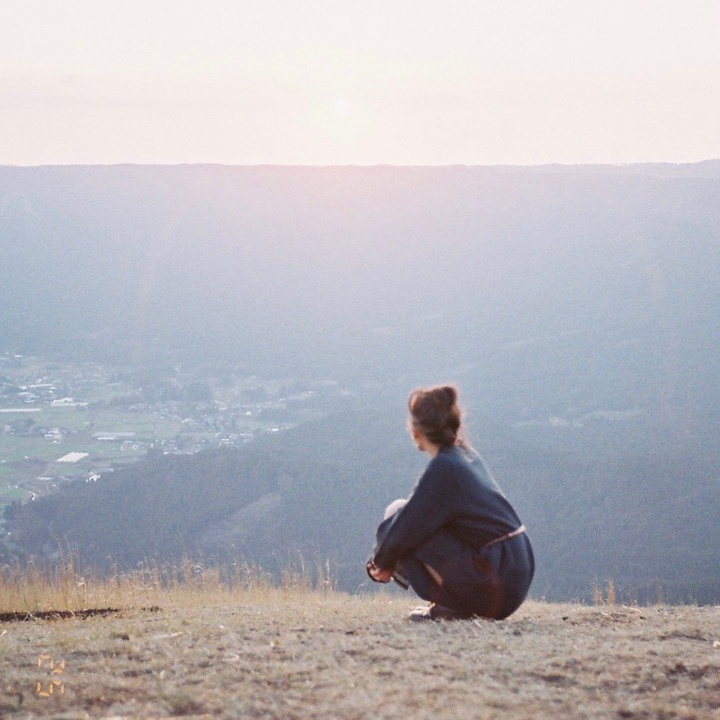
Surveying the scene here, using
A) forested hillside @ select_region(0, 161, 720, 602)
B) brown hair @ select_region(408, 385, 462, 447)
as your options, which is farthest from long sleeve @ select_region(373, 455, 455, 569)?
forested hillside @ select_region(0, 161, 720, 602)

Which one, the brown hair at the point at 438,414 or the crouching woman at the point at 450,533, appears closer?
the crouching woman at the point at 450,533

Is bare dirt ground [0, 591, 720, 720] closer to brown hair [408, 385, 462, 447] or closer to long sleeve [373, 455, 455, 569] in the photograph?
long sleeve [373, 455, 455, 569]

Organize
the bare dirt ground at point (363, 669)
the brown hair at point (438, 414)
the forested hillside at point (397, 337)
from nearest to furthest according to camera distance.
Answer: the bare dirt ground at point (363, 669)
the brown hair at point (438, 414)
the forested hillside at point (397, 337)

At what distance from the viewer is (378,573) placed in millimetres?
6258

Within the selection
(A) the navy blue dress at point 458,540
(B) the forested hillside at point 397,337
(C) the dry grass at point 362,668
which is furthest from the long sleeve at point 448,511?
(B) the forested hillside at point 397,337

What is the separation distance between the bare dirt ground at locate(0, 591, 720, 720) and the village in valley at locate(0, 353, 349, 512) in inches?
1580

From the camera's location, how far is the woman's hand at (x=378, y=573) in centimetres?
623

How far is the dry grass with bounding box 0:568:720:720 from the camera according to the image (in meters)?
4.25

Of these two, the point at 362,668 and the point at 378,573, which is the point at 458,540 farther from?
the point at 362,668

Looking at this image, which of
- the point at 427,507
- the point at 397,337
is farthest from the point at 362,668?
the point at 397,337

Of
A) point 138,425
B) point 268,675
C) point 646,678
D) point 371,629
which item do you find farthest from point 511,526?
point 138,425

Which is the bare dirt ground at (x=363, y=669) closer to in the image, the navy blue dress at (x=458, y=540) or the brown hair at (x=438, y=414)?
the navy blue dress at (x=458, y=540)

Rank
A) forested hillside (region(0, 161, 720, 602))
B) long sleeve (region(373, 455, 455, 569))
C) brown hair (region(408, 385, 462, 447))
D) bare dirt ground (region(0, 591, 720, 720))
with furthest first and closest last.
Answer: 1. forested hillside (region(0, 161, 720, 602))
2. brown hair (region(408, 385, 462, 447))
3. long sleeve (region(373, 455, 455, 569))
4. bare dirt ground (region(0, 591, 720, 720))

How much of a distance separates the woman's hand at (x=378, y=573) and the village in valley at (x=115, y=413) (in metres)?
40.1
